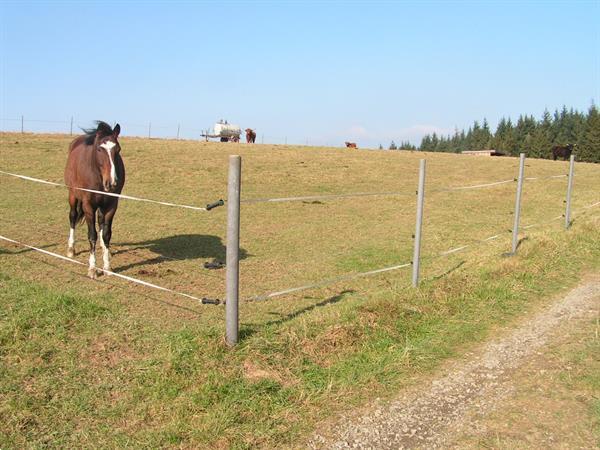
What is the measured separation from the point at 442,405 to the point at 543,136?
93.9 metres

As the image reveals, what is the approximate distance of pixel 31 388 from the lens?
3.47 metres

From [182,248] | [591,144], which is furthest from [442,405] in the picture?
[591,144]

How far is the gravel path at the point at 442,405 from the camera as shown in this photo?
9.62 ft

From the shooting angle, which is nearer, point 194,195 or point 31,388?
point 31,388

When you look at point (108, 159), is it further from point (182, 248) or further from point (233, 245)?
point (233, 245)

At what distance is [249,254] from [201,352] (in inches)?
194

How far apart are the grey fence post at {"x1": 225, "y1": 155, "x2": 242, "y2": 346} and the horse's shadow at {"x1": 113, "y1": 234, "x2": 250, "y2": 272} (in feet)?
12.9

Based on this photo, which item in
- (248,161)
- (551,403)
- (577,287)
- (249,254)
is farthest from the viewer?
(248,161)

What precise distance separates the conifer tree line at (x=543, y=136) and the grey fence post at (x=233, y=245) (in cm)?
7611

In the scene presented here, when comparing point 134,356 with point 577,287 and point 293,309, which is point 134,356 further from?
point 577,287

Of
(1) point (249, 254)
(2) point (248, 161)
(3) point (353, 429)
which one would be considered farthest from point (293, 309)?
(2) point (248, 161)

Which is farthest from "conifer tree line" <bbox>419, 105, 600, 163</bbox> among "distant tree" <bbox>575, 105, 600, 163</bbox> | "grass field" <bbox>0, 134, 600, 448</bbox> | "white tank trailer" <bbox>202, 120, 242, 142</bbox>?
"grass field" <bbox>0, 134, 600, 448</bbox>

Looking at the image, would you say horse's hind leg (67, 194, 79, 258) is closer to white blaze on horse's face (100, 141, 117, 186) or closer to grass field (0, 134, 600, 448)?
grass field (0, 134, 600, 448)

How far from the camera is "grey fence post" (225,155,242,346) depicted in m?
3.85
